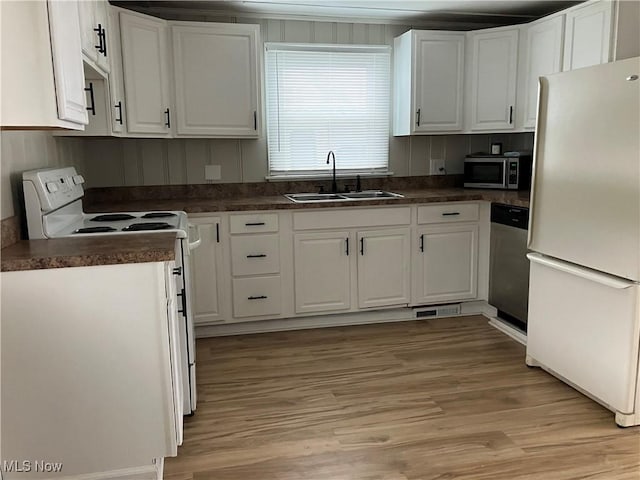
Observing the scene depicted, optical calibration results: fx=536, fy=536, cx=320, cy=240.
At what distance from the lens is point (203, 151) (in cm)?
386

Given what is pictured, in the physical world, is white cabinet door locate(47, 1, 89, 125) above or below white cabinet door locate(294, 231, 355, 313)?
above

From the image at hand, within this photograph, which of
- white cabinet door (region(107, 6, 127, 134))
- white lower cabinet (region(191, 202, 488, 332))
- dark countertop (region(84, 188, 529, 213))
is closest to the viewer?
white cabinet door (region(107, 6, 127, 134))

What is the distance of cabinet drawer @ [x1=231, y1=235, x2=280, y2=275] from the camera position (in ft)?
11.3

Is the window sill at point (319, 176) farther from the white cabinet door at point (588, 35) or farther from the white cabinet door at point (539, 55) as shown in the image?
the white cabinet door at point (588, 35)

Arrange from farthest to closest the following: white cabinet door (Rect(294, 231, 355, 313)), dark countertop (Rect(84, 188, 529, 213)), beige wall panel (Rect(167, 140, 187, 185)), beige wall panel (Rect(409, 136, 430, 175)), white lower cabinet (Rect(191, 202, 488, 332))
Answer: beige wall panel (Rect(409, 136, 430, 175)) < beige wall panel (Rect(167, 140, 187, 185)) < white cabinet door (Rect(294, 231, 355, 313)) < white lower cabinet (Rect(191, 202, 488, 332)) < dark countertop (Rect(84, 188, 529, 213))

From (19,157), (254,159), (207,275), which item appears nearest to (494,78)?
(254,159)

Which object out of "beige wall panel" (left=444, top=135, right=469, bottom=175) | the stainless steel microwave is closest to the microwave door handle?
the stainless steel microwave

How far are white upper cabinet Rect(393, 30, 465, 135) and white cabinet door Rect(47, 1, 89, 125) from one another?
2.46m

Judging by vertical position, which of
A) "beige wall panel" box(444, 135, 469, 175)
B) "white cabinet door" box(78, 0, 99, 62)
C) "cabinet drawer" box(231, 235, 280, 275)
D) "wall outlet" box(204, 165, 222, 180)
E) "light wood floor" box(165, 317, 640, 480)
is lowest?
"light wood floor" box(165, 317, 640, 480)

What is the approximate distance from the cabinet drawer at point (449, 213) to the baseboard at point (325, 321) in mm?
643

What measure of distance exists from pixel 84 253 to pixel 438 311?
2702 mm

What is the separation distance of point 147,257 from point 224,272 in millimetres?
1684

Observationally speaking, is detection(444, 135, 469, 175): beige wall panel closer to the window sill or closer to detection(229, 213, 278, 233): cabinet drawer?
the window sill

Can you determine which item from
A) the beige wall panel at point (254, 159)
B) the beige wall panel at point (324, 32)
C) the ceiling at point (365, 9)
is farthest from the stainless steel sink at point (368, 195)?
the ceiling at point (365, 9)
